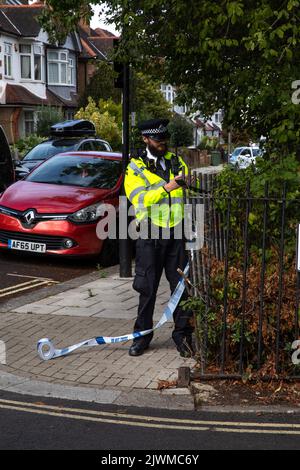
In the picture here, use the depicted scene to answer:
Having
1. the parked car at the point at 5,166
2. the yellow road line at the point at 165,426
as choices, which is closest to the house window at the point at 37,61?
the parked car at the point at 5,166

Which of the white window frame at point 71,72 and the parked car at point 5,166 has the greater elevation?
the white window frame at point 71,72

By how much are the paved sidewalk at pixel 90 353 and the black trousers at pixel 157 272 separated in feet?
0.92

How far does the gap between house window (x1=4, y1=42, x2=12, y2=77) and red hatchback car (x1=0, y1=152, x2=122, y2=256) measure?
33.7 m

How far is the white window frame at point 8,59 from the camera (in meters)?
43.3

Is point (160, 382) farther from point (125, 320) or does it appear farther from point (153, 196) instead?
point (125, 320)

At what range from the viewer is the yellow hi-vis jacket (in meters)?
6.02

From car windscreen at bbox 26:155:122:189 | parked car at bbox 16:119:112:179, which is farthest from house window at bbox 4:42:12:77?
car windscreen at bbox 26:155:122:189

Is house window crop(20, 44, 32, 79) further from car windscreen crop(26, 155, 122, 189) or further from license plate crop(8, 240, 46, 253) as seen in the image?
license plate crop(8, 240, 46, 253)

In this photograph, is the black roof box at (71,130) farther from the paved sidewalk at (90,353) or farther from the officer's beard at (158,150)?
the officer's beard at (158,150)

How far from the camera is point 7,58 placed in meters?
43.7

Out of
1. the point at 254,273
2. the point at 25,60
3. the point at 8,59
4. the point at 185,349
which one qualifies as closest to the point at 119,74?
the point at 185,349

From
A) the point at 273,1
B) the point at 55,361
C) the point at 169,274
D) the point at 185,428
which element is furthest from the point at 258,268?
the point at 273,1

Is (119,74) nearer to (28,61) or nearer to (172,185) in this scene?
(172,185)

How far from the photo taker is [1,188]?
45.0ft
